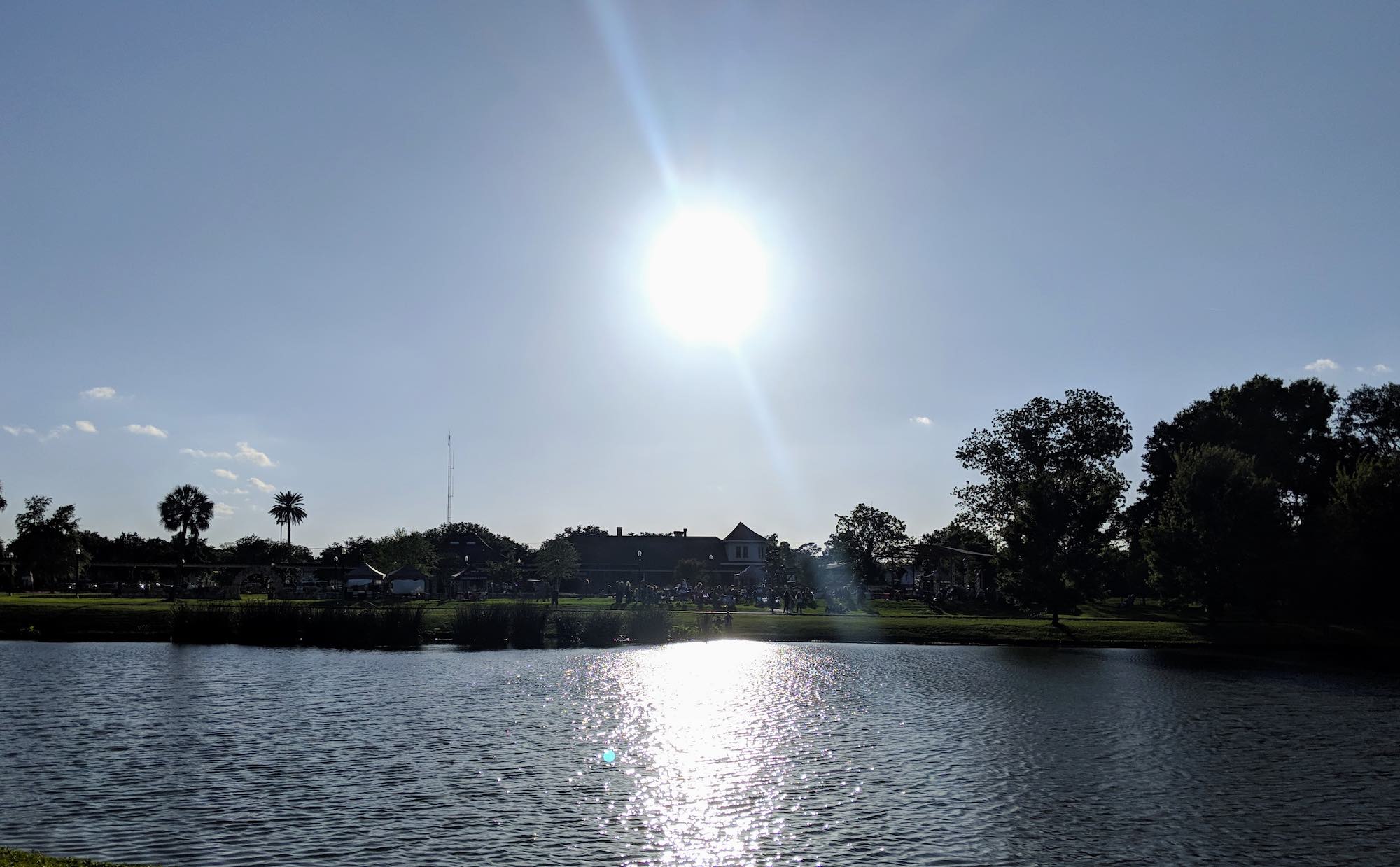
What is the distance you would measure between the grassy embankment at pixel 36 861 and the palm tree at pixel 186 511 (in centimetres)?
12918

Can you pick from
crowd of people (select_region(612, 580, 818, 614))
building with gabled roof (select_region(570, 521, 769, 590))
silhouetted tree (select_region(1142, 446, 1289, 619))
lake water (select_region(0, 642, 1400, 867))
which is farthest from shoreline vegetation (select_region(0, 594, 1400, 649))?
building with gabled roof (select_region(570, 521, 769, 590))

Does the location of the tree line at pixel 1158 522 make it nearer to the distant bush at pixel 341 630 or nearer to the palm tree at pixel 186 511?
the palm tree at pixel 186 511

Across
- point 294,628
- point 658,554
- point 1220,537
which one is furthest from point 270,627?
point 658,554

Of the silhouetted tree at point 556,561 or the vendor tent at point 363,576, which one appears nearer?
the silhouetted tree at point 556,561

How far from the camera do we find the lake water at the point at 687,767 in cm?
1712

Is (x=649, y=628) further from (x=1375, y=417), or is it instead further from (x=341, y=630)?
(x=1375, y=417)

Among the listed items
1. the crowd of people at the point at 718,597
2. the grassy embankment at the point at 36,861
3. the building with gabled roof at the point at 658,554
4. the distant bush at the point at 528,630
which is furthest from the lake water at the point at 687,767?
the building with gabled roof at the point at 658,554

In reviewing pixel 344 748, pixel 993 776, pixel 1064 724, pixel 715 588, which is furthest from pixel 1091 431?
pixel 344 748

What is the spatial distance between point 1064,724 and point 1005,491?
57.7m

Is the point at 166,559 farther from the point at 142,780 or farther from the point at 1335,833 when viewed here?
the point at 1335,833

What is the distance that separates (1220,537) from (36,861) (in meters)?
62.3

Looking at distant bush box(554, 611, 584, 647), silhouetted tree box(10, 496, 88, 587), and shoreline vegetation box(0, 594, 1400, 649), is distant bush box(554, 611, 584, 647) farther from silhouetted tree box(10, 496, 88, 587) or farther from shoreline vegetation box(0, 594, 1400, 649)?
silhouetted tree box(10, 496, 88, 587)

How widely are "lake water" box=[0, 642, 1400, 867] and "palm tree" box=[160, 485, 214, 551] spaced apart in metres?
94.3

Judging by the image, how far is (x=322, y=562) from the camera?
540 feet
